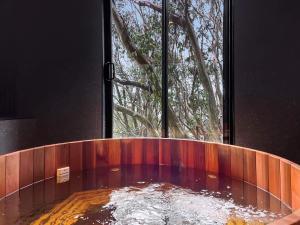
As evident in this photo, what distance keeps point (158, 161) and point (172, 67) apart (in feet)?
3.62

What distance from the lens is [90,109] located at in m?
2.85

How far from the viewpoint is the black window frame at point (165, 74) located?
2311 millimetres

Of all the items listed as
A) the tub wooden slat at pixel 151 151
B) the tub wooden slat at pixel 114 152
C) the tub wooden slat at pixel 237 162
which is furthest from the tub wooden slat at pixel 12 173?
the tub wooden slat at pixel 237 162

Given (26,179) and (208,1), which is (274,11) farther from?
(26,179)

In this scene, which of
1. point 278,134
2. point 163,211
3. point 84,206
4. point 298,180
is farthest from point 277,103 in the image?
point 84,206

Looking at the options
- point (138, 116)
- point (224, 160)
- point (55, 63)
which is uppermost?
point (55, 63)

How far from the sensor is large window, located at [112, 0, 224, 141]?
2.60m

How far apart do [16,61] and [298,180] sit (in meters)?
2.40

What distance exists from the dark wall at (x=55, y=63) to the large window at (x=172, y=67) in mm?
293

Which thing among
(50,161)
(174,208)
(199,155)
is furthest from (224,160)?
(50,161)

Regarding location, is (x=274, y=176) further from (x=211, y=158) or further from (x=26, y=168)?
(x=26, y=168)

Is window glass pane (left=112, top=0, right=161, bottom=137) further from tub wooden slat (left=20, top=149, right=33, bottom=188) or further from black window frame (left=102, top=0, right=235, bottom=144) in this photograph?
tub wooden slat (left=20, top=149, right=33, bottom=188)

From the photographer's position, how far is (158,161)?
6.91ft

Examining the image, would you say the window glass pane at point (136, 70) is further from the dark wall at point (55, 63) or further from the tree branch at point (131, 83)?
the dark wall at point (55, 63)
